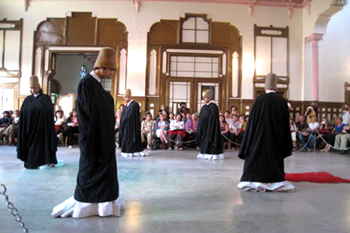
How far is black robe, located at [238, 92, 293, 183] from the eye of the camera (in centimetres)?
378

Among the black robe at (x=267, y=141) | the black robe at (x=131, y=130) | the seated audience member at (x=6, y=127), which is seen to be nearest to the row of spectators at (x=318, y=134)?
the black robe at (x=131, y=130)

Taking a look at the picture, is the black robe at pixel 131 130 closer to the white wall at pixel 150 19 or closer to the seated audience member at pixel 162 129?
the seated audience member at pixel 162 129

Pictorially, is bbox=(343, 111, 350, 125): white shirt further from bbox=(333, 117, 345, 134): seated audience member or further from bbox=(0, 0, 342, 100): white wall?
bbox=(0, 0, 342, 100): white wall

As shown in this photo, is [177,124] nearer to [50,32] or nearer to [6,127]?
[6,127]

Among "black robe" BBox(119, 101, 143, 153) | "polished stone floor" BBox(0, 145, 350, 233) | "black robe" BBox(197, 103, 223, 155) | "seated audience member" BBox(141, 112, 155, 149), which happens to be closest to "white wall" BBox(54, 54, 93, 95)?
"seated audience member" BBox(141, 112, 155, 149)

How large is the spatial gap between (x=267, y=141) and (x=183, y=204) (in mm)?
1448

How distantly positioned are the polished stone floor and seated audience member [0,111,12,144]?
178 inches

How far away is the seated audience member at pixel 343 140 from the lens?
27.5 ft

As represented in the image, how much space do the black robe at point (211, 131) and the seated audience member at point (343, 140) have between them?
4.07 m

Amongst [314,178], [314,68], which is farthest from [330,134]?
[314,178]

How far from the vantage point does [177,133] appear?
8.84 metres

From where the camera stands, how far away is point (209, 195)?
11.6ft

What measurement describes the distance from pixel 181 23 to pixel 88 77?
925cm

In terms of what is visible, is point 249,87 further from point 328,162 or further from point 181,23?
point 328,162
